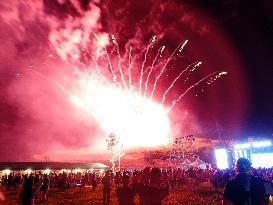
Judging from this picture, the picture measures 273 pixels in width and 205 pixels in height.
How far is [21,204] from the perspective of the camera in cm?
1073

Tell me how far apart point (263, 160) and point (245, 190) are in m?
44.2

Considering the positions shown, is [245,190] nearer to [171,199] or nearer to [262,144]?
[171,199]

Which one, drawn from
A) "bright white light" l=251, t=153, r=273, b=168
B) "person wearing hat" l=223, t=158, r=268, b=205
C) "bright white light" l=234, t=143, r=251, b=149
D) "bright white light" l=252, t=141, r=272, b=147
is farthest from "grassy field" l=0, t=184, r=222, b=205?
"bright white light" l=234, t=143, r=251, b=149

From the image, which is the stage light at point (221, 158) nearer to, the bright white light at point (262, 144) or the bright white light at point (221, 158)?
the bright white light at point (221, 158)

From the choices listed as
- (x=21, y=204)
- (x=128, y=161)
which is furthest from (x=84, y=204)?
(x=128, y=161)

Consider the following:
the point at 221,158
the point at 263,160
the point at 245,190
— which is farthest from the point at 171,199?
the point at 221,158

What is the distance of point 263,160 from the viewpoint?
45.3 meters

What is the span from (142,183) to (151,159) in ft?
311

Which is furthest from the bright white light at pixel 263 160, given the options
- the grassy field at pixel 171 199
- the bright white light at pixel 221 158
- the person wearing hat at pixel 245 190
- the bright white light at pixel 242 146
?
the person wearing hat at pixel 245 190

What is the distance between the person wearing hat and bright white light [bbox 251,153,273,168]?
141 ft

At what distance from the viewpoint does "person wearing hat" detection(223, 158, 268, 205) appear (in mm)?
4961

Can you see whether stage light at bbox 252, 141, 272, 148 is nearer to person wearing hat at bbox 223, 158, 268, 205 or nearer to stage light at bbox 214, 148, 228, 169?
stage light at bbox 214, 148, 228, 169

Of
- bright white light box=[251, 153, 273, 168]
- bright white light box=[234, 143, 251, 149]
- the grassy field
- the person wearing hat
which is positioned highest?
bright white light box=[234, 143, 251, 149]

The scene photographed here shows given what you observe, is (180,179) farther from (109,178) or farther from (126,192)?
(126,192)
